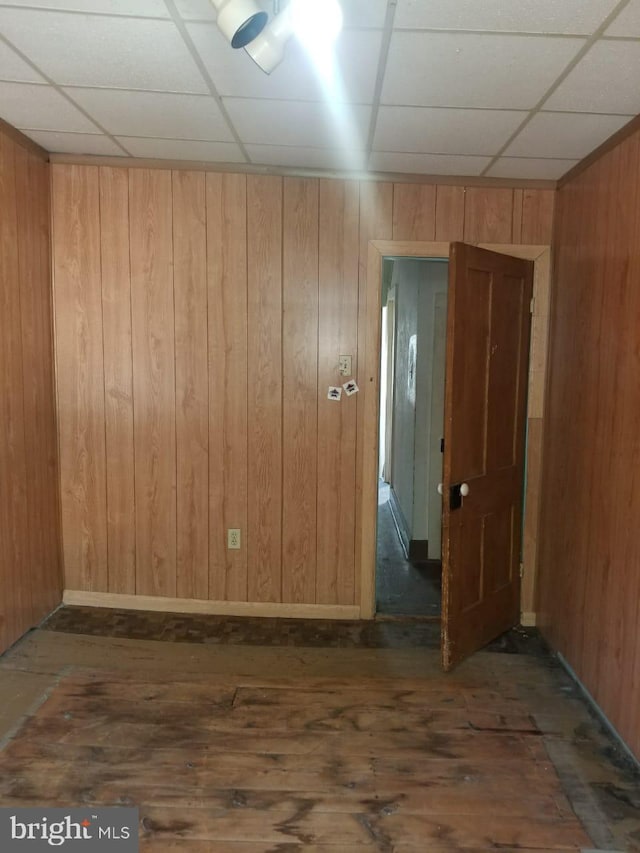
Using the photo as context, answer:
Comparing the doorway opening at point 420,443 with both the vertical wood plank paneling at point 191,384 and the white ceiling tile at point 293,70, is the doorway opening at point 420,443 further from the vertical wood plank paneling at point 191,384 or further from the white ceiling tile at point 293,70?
the white ceiling tile at point 293,70

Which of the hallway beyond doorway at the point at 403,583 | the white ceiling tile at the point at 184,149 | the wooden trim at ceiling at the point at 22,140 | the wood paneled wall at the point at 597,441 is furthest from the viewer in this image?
the hallway beyond doorway at the point at 403,583

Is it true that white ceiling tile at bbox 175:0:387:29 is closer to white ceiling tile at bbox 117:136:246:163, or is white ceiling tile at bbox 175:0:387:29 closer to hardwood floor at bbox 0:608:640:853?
white ceiling tile at bbox 117:136:246:163

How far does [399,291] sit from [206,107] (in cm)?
281

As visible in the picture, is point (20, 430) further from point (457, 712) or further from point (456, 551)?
point (457, 712)

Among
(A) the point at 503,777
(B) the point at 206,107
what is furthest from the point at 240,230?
(A) the point at 503,777

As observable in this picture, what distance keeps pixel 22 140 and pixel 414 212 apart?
1956 mm

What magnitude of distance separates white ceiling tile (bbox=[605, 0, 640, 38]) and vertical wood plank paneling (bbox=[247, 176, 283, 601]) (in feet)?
5.42

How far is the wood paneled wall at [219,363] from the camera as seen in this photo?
2.81 meters

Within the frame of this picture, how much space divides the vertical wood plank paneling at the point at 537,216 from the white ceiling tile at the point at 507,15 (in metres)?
1.29

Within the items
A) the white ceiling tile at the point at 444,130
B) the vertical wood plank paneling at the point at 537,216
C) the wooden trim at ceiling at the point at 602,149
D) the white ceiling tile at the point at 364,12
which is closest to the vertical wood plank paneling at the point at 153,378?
the white ceiling tile at the point at 444,130

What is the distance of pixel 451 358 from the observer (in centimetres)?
233

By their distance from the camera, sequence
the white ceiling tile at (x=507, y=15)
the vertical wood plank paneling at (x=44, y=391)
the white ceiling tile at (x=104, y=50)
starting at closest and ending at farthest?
the white ceiling tile at (x=507, y=15), the white ceiling tile at (x=104, y=50), the vertical wood plank paneling at (x=44, y=391)

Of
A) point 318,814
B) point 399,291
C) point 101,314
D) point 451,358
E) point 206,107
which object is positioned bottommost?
point 318,814

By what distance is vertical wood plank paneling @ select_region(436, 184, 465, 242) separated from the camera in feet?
9.20
